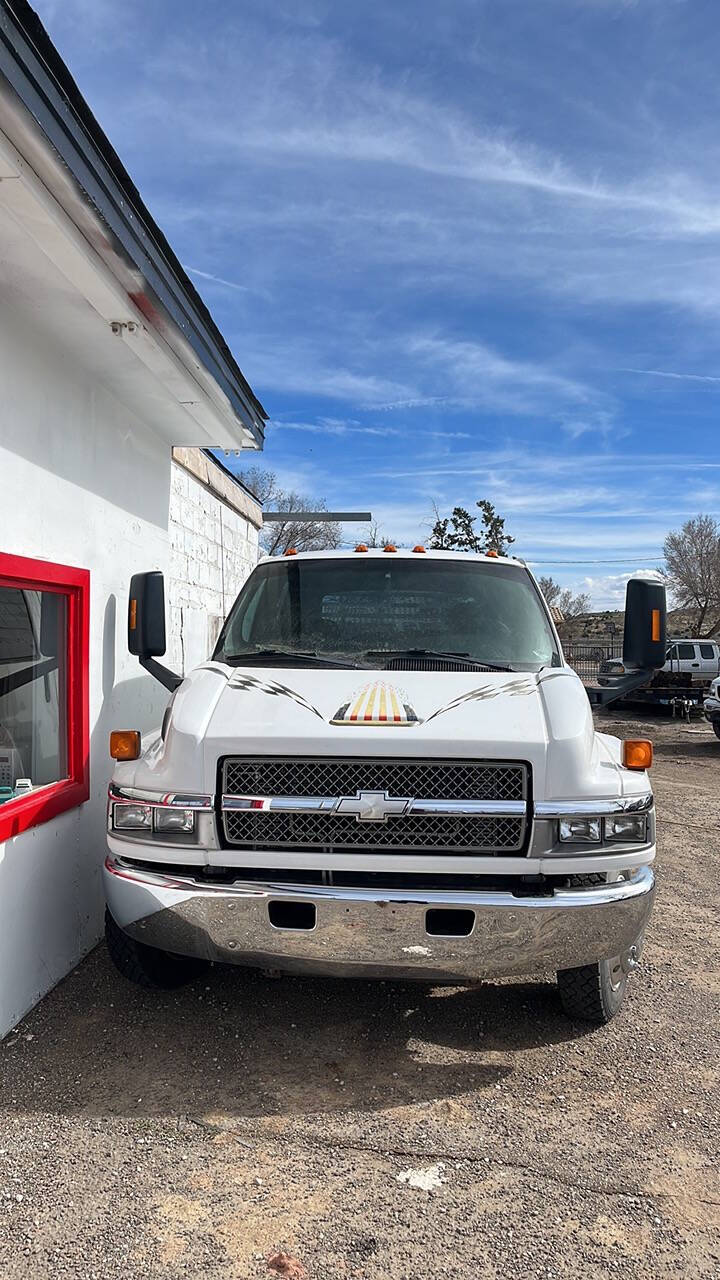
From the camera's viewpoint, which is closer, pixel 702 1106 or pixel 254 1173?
pixel 254 1173

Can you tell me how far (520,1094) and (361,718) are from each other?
5.15 feet

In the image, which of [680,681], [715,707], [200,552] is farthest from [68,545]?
[680,681]

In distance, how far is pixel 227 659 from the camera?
457 centimetres

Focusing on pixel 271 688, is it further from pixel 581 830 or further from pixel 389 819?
pixel 581 830

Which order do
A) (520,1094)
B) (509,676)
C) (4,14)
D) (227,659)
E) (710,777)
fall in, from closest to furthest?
(4,14) → (520,1094) → (509,676) → (227,659) → (710,777)

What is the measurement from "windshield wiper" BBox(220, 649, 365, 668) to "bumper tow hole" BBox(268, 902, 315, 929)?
4.03 ft

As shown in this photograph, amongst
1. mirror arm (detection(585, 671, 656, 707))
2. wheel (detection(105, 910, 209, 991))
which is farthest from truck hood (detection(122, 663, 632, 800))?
wheel (detection(105, 910, 209, 991))

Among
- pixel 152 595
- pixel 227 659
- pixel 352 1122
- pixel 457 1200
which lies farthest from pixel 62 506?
pixel 457 1200

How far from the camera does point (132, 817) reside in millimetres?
3725

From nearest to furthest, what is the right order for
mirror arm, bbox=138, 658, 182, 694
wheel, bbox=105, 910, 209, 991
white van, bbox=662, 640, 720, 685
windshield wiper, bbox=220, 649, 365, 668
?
wheel, bbox=105, 910, 209, 991
windshield wiper, bbox=220, 649, 365, 668
mirror arm, bbox=138, 658, 182, 694
white van, bbox=662, 640, 720, 685

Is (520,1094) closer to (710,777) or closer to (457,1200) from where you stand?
(457,1200)

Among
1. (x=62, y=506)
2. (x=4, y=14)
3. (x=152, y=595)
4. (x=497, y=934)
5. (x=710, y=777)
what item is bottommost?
(x=710, y=777)

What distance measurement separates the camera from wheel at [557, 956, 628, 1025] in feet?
12.9

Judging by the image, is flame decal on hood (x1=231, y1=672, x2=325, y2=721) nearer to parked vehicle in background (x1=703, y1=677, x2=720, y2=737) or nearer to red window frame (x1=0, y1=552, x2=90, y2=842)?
red window frame (x1=0, y1=552, x2=90, y2=842)
